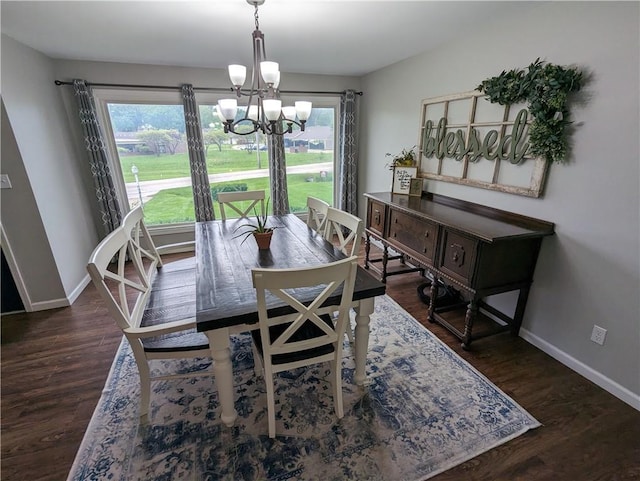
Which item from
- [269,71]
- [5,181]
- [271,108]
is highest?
[269,71]

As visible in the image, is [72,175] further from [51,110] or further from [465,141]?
[465,141]

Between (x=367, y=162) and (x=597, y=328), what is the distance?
3189 mm

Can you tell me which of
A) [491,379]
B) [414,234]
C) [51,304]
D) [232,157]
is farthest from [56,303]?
[491,379]

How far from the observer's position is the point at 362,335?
1773 mm

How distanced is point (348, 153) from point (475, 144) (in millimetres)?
2123

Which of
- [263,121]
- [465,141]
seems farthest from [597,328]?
[263,121]

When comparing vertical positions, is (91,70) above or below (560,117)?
above

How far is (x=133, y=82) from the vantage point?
11.1 feet

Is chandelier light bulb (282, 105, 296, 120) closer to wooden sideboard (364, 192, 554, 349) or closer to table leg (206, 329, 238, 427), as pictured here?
wooden sideboard (364, 192, 554, 349)

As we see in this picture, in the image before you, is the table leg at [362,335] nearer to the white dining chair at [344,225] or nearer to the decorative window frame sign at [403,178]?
the white dining chair at [344,225]

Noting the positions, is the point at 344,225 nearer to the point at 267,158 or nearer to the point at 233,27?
the point at 233,27

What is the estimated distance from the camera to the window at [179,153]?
3.62 metres

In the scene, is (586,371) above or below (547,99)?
below

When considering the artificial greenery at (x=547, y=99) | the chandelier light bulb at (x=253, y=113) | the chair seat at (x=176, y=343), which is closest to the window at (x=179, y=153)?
the chandelier light bulb at (x=253, y=113)
